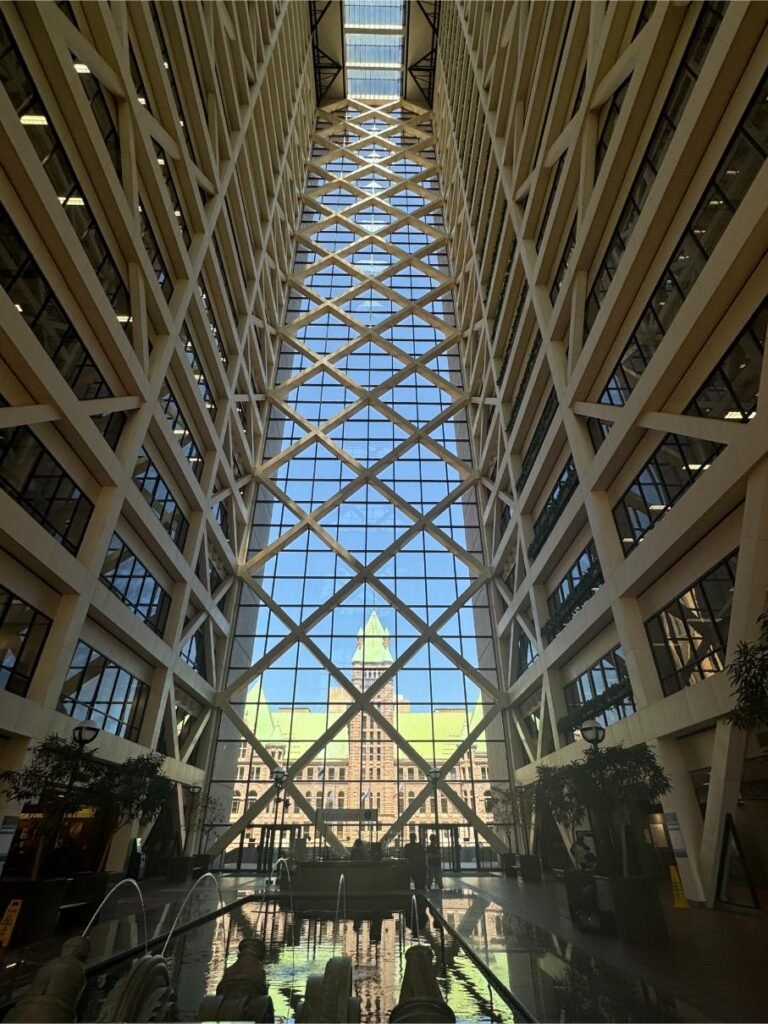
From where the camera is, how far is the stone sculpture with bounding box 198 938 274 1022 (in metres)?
5.00

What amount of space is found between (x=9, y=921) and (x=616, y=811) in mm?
11773

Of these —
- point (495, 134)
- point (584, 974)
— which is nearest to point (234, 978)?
point (584, 974)

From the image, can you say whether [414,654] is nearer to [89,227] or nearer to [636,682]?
[636,682]

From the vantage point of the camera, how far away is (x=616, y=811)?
12.6 meters

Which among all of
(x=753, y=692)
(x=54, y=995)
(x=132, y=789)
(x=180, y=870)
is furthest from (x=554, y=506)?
(x=54, y=995)

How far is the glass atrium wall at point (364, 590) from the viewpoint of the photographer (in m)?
28.1

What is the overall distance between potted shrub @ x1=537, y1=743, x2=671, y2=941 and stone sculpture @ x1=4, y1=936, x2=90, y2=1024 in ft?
27.0

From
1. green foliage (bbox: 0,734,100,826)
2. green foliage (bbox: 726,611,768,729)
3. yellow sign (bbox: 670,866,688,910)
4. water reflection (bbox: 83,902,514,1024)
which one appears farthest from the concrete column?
green foliage (bbox: 0,734,100,826)

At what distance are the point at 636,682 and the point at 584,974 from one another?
9.06m

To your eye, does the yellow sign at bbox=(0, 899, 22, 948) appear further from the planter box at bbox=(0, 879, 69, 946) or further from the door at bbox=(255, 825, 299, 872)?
the door at bbox=(255, 825, 299, 872)

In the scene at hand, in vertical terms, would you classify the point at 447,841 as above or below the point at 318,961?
above

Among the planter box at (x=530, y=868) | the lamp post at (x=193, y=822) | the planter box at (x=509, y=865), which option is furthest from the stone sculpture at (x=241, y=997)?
the lamp post at (x=193, y=822)

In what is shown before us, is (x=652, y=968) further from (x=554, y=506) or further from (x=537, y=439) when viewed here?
(x=537, y=439)

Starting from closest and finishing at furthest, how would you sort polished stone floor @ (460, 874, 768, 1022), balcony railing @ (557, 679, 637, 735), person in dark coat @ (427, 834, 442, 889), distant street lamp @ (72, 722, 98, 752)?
polished stone floor @ (460, 874, 768, 1022)
distant street lamp @ (72, 722, 98, 752)
balcony railing @ (557, 679, 637, 735)
person in dark coat @ (427, 834, 442, 889)
